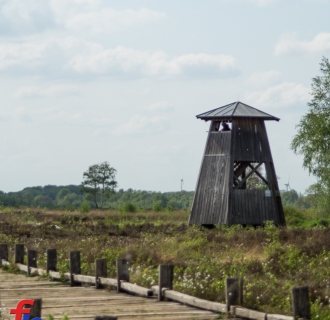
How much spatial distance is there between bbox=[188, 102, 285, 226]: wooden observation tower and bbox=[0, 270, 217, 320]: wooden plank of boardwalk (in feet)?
80.2

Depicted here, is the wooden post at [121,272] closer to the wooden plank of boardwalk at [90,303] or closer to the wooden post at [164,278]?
the wooden plank of boardwalk at [90,303]

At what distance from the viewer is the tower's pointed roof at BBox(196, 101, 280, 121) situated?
40656 mm

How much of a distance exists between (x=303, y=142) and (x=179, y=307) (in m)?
34.4

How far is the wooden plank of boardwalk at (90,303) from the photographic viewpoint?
38.5 feet

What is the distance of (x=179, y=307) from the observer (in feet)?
41.1

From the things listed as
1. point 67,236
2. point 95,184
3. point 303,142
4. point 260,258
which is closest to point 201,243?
point 260,258

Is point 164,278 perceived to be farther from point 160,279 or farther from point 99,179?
point 99,179

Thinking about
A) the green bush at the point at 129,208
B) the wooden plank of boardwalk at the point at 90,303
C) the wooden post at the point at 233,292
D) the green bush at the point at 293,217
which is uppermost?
the green bush at the point at 129,208

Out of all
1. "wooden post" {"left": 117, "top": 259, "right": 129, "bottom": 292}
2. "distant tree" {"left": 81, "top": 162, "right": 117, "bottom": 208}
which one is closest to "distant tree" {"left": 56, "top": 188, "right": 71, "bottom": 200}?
"distant tree" {"left": 81, "top": 162, "right": 117, "bottom": 208}

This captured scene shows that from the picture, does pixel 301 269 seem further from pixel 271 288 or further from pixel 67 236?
pixel 67 236

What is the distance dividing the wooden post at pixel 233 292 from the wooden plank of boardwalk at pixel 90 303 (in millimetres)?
326

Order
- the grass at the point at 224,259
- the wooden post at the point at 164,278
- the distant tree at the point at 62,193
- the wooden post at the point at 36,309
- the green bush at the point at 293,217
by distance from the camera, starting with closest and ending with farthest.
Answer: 1. the wooden post at the point at 36,309
2. the wooden post at the point at 164,278
3. the grass at the point at 224,259
4. the green bush at the point at 293,217
5. the distant tree at the point at 62,193

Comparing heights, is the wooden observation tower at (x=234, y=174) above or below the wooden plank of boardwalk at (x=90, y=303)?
above

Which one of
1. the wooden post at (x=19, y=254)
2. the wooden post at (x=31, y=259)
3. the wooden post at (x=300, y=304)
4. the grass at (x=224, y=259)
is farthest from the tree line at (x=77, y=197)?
the wooden post at (x=300, y=304)
